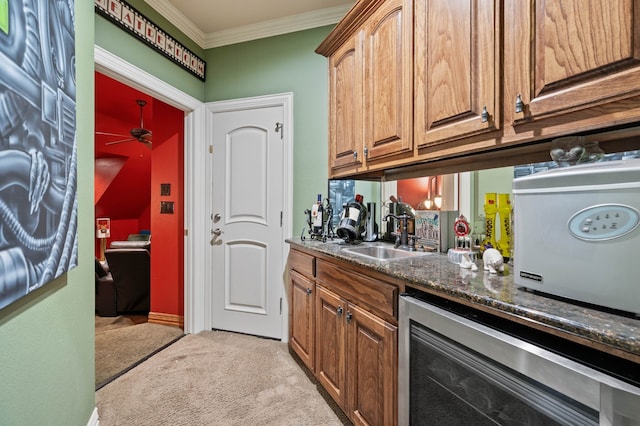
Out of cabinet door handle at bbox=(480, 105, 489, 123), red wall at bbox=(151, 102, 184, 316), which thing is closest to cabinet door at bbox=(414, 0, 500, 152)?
cabinet door handle at bbox=(480, 105, 489, 123)

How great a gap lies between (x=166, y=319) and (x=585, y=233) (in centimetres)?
324

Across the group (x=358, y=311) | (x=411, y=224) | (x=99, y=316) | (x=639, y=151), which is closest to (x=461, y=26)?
(x=639, y=151)

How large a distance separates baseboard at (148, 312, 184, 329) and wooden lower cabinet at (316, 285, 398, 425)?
1.74 m

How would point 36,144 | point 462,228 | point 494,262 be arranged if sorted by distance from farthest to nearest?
point 462,228 < point 494,262 < point 36,144

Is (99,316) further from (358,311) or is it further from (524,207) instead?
(524,207)

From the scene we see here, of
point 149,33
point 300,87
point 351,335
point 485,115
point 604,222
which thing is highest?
point 149,33

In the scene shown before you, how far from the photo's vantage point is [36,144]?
0.91 meters

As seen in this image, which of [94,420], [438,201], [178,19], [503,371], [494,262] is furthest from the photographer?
[178,19]

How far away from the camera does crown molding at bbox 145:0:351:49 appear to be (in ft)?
7.87

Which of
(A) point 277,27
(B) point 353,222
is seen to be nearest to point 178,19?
(A) point 277,27

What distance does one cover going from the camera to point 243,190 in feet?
8.84

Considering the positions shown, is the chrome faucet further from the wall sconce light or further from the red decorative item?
the red decorative item

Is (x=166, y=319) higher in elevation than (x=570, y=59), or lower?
lower

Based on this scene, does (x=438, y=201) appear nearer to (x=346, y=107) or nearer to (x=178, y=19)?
(x=346, y=107)
